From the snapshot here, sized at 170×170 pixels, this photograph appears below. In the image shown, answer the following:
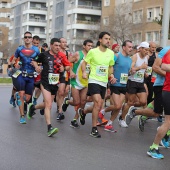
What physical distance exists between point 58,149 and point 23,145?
66cm

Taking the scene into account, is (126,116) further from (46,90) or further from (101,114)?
(46,90)

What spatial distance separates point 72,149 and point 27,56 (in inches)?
147

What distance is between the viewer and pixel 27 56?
11.6 meters

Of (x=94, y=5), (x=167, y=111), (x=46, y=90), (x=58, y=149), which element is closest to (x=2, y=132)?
(x=46, y=90)

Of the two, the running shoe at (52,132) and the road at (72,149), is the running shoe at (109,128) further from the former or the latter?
the running shoe at (52,132)

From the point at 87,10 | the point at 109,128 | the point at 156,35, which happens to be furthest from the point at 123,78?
the point at 87,10

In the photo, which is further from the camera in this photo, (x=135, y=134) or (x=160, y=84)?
(x=135, y=134)

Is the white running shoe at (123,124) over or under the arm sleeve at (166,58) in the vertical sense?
under

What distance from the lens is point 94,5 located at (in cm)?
8212

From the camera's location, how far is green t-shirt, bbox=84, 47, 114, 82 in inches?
401

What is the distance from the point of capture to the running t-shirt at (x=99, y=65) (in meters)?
10.2

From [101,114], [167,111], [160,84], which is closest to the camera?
[167,111]

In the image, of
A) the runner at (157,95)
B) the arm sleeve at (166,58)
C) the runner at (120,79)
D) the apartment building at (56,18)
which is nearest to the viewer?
the arm sleeve at (166,58)

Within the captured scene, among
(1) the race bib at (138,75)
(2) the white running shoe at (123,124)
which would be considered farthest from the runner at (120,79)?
(2) the white running shoe at (123,124)
